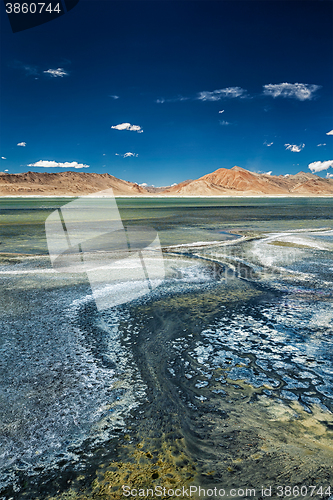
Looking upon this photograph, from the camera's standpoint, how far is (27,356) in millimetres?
3863

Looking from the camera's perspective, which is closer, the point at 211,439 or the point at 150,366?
the point at 211,439

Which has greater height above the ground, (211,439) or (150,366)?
(150,366)

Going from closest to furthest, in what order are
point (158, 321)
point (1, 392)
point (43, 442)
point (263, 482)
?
point (263, 482), point (43, 442), point (1, 392), point (158, 321)

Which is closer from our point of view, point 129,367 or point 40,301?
point 129,367

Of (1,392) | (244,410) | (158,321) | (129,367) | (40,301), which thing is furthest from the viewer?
(40,301)

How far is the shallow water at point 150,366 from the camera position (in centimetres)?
253

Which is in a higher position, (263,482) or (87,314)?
(87,314)

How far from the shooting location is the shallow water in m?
2.53

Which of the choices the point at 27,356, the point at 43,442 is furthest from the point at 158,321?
the point at 43,442

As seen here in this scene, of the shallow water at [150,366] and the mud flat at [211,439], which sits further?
the shallow water at [150,366]

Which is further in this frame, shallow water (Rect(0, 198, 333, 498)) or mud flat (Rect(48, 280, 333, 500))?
shallow water (Rect(0, 198, 333, 498))

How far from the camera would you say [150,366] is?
3668 mm

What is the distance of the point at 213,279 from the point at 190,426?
4.75 meters

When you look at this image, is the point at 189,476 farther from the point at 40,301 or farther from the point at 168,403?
the point at 40,301
